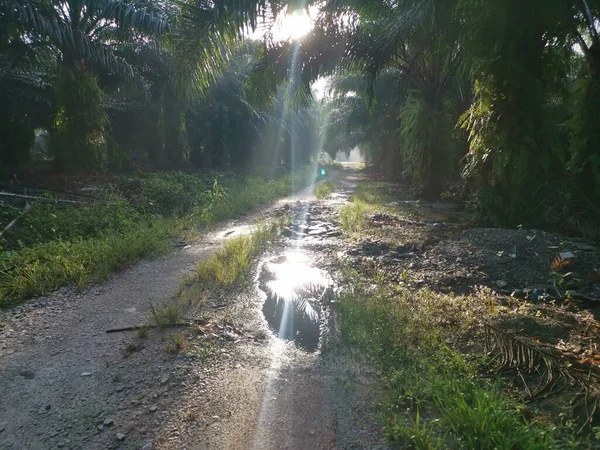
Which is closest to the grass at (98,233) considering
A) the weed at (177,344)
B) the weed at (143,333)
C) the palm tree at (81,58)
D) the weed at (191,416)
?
the palm tree at (81,58)

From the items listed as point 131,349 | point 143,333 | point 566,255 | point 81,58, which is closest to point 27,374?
point 131,349

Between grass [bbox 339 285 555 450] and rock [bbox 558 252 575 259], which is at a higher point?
rock [bbox 558 252 575 259]

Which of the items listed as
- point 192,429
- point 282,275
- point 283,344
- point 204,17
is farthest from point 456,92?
point 192,429

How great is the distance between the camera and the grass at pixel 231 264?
4.86 metres

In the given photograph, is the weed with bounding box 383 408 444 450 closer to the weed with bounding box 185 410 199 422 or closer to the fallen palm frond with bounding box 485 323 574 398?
the fallen palm frond with bounding box 485 323 574 398

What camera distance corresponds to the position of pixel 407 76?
11.7 metres

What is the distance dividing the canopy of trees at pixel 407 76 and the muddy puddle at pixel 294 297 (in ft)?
11.4

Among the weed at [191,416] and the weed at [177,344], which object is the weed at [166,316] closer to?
the weed at [177,344]

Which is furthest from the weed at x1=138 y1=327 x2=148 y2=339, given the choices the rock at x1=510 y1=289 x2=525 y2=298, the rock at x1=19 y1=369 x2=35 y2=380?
the rock at x1=510 y1=289 x2=525 y2=298

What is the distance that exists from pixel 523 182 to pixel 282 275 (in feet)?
14.7

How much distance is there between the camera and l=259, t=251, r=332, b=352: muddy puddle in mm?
3686

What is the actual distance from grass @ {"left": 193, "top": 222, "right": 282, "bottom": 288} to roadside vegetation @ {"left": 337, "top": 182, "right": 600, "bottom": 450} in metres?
1.42

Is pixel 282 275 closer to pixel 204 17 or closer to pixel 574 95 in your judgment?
pixel 204 17

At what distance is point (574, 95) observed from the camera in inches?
244
